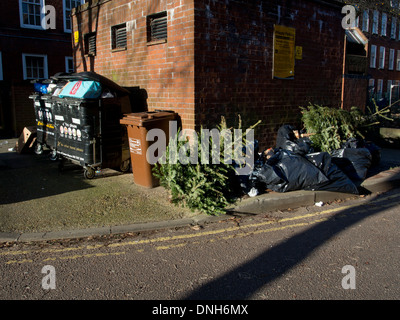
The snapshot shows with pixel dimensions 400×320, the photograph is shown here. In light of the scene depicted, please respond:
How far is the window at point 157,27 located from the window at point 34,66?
14.1 m

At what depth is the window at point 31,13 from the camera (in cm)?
1908

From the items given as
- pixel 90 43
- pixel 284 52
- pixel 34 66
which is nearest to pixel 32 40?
pixel 34 66

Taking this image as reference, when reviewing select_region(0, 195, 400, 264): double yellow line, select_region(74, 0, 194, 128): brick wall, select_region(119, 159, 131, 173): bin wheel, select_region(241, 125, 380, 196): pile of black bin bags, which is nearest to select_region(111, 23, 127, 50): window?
select_region(74, 0, 194, 128): brick wall

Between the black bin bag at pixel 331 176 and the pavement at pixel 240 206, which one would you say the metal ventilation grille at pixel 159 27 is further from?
the black bin bag at pixel 331 176

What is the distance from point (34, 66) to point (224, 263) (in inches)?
774

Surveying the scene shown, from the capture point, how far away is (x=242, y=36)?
25.7 feet

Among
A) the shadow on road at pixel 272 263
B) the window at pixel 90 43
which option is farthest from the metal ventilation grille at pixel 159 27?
the shadow on road at pixel 272 263

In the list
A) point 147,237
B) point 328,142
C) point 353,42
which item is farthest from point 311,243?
point 353,42

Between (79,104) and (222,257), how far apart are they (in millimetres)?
4189

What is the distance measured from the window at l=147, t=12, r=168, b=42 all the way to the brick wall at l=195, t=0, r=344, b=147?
110cm

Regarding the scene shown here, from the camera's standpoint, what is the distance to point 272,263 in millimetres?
4055

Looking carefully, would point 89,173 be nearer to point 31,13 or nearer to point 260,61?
point 260,61

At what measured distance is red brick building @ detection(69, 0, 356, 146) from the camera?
284 inches

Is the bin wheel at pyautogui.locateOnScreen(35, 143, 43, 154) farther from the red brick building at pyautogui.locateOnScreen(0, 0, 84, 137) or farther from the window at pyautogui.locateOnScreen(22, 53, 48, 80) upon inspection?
the window at pyautogui.locateOnScreen(22, 53, 48, 80)
